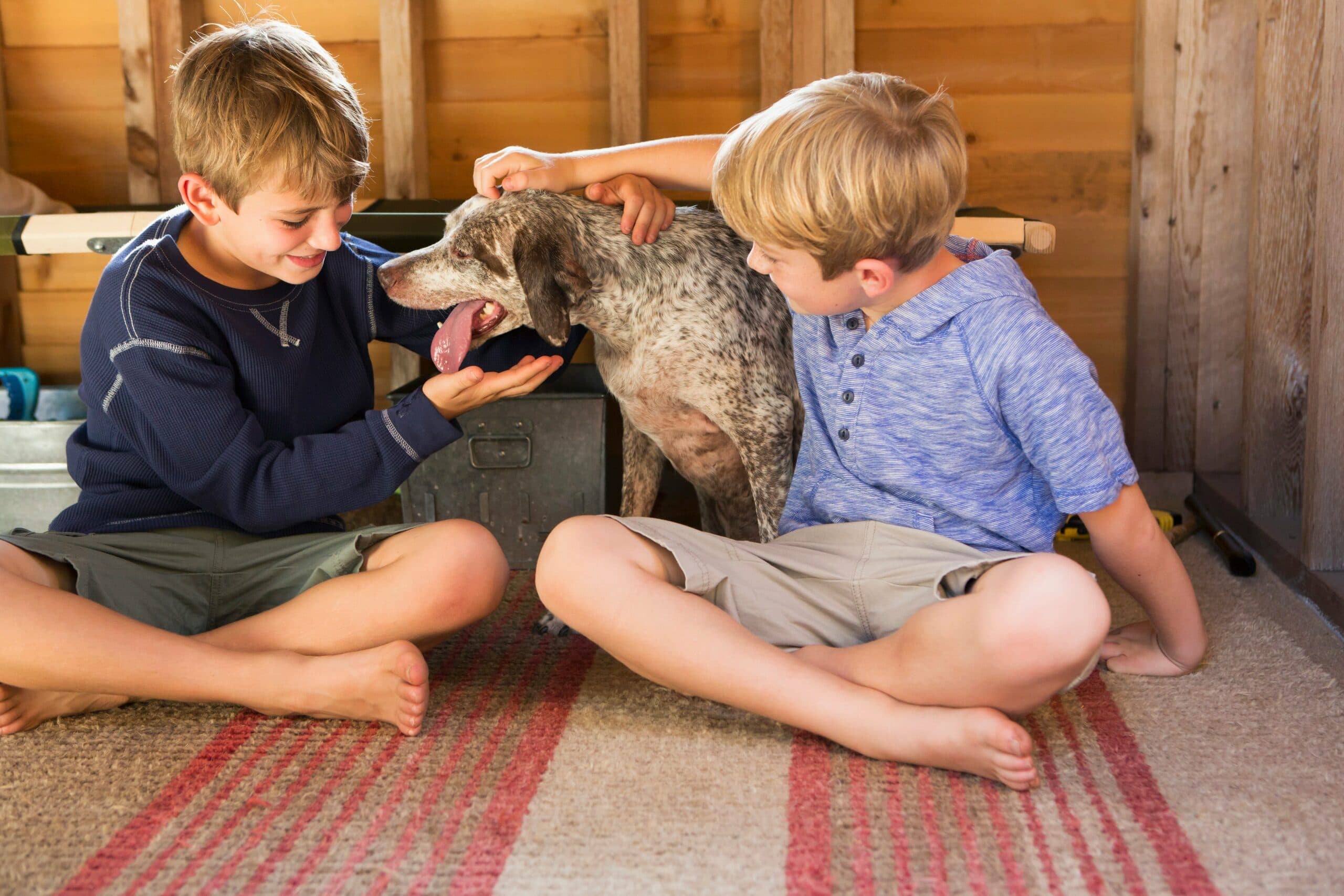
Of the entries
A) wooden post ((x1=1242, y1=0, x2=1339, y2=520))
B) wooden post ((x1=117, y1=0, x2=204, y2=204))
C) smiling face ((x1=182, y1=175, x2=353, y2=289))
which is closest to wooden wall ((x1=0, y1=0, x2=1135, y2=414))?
wooden post ((x1=117, y1=0, x2=204, y2=204))

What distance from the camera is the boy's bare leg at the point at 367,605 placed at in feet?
5.08

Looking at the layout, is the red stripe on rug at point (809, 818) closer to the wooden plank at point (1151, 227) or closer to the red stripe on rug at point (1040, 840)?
the red stripe on rug at point (1040, 840)

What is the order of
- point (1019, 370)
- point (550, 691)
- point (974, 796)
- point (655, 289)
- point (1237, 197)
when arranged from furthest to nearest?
point (1237, 197), point (655, 289), point (550, 691), point (1019, 370), point (974, 796)

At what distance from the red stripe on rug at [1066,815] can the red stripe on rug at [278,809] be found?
0.90m

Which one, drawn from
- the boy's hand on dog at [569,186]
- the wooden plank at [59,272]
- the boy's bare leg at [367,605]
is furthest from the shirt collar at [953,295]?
the wooden plank at [59,272]

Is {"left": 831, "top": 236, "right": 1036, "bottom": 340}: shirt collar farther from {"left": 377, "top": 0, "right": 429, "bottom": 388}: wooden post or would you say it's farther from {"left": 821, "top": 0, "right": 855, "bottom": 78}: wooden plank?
{"left": 377, "top": 0, "right": 429, "bottom": 388}: wooden post

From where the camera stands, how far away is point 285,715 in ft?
5.09

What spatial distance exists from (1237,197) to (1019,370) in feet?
5.64

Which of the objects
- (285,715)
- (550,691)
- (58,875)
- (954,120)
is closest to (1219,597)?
(954,120)

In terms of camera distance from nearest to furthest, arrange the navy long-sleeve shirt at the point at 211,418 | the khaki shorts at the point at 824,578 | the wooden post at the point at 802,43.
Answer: the khaki shorts at the point at 824,578
the navy long-sleeve shirt at the point at 211,418
the wooden post at the point at 802,43

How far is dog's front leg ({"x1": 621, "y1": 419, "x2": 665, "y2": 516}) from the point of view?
7.43 ft

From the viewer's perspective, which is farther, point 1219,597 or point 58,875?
point 1219,597

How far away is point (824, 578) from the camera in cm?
154

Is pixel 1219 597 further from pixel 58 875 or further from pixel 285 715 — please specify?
pixel 58 875
